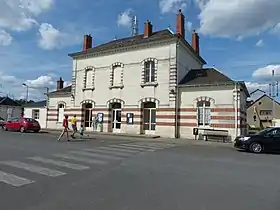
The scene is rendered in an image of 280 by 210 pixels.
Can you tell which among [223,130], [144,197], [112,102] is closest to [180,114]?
[223,130]

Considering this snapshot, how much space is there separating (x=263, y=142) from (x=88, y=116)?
1876 centimetres

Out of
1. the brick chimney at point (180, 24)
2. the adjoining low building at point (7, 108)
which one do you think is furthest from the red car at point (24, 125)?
the adjoining low building at point (7, 108)

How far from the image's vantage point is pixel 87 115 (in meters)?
31.0

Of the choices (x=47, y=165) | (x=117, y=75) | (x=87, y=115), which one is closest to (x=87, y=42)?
(x=117, y=75)

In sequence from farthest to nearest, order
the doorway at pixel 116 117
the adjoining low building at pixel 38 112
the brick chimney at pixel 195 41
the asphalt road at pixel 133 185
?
1. the adjoining low building at pixel 38 112
2. the brick chimney at pixel 195 41
3. the doorway at pixel 116 117
4. the asphalt road at pixel 133 185

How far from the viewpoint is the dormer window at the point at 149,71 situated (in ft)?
87.0

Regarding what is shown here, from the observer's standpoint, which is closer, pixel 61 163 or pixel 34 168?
pixel 34 168

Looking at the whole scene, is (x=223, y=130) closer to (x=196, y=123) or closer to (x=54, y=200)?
(x=196, y=123)

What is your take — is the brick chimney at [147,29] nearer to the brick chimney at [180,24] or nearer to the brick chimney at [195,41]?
the brick chimney at [180,24]

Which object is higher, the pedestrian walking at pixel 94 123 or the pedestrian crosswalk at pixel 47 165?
the pedestrian walking at pixel 94 123

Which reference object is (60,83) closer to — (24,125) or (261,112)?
(24,125)

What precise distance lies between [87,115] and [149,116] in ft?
24.4

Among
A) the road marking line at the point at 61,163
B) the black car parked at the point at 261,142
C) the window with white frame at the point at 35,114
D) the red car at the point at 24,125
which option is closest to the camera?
the road marking line at the point at 61,163

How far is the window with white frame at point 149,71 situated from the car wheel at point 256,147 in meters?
12.1
